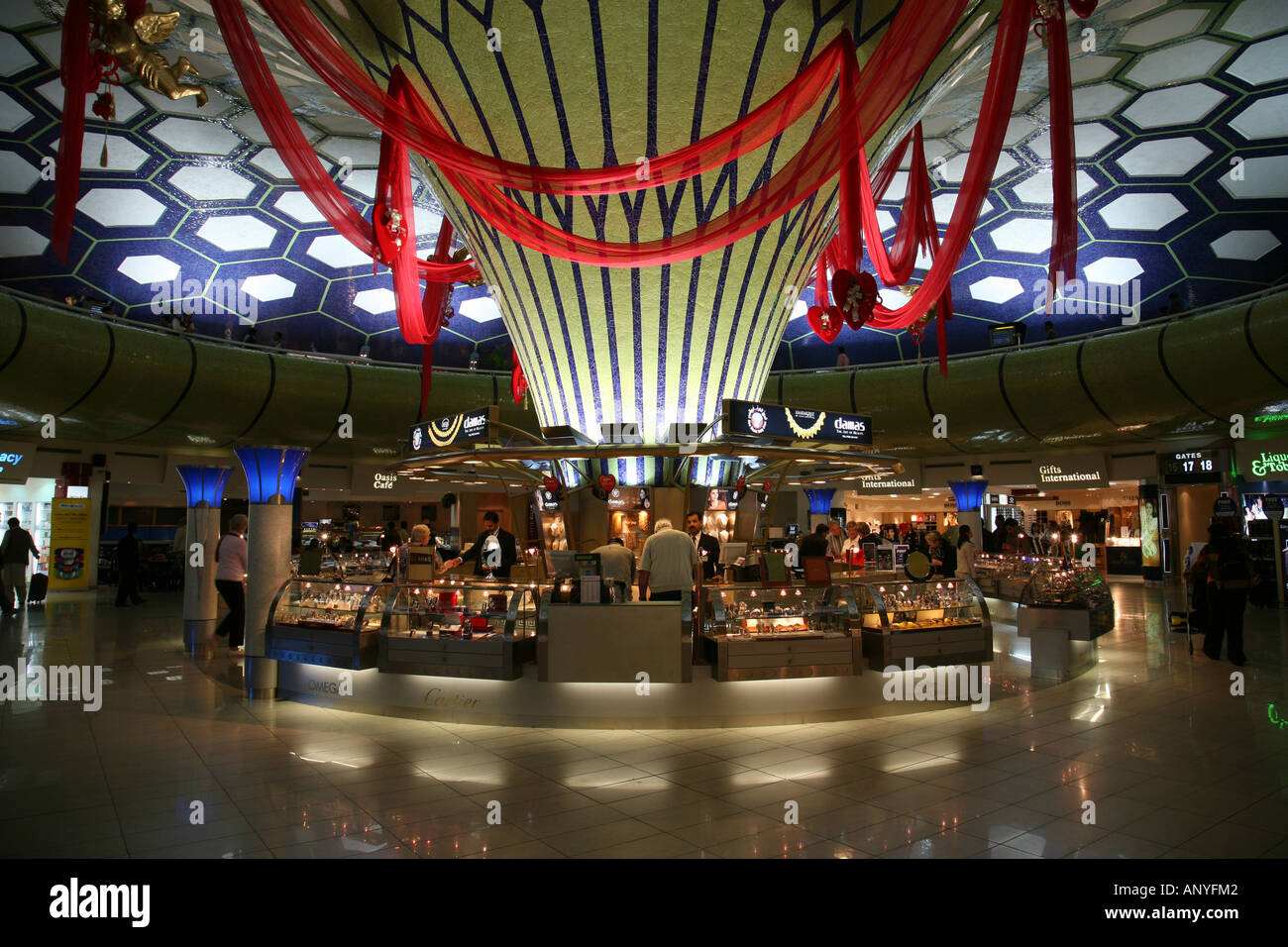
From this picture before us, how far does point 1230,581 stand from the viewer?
Answer: 8.06 metres

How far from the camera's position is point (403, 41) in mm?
6965

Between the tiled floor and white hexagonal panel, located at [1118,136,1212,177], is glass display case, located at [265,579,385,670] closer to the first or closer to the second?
the tiled floor

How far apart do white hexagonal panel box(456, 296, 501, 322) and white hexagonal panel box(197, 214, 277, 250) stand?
5042mm

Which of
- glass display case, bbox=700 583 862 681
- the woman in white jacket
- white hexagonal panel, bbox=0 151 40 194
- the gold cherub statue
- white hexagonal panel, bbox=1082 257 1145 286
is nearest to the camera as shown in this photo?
the gold cherub statue

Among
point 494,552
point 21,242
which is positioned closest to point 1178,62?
point 494,552

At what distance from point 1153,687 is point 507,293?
316 inches

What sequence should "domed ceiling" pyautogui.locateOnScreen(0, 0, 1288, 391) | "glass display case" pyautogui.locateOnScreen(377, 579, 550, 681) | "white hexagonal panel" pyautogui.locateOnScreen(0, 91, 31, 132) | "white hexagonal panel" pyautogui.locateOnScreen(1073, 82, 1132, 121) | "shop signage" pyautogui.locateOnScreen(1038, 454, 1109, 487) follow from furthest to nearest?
"shop signage" pyautogui.locateOnScreen(1038, 454, 1109, 487)
"white hexagonal panel" pyautogui.locateOnScreen(1073, 82, 1132, 121)
"white hexagonal panel" pyautogui.locateOnScreen(0, 91, 31, 132)
"domed ceiling" pyautogui.locateOnScreen(0, 0, 1288, 391)
"glass display case" pyautogui.locateOnScreen(377, 579, 550, 681)

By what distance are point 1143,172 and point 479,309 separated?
15385mm

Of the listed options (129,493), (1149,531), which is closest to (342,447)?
(129,493)

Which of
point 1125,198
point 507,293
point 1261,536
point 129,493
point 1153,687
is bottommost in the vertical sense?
point 1153,687

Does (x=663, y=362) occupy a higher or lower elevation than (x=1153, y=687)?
higher

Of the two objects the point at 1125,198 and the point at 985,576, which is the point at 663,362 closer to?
the point at 985,576

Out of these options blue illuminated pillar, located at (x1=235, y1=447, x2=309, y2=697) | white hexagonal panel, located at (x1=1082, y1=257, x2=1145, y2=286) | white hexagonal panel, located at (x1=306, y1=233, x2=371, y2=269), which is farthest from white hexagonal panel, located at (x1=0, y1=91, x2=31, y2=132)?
white hexagonal panel, located at (x1=1082, y1=257, x2=1145, y2=286)

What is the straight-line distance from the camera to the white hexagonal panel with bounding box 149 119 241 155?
517 inches
